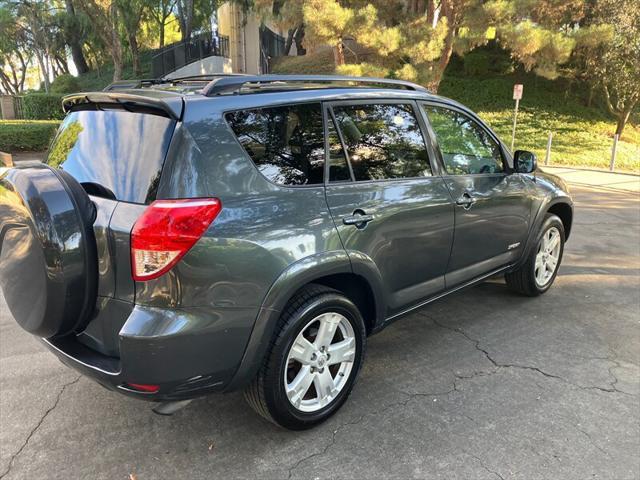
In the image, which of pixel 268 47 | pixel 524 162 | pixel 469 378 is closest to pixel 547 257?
pixel 524 162

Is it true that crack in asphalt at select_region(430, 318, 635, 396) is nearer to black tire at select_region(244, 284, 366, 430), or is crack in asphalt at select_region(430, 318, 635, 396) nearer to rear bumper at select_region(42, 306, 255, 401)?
black tire at select_region(244, 284, 366, 430)

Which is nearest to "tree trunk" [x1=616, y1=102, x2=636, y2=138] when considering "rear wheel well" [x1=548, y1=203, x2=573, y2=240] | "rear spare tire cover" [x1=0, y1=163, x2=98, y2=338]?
"rear wheel well" [x1=548, y1=203, x2=573, y2=240]

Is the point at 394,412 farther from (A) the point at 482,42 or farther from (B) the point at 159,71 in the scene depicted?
(B) the point at 159,71

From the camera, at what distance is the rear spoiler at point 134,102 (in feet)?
7.62

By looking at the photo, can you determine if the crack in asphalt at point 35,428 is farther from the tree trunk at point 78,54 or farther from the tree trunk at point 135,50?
the tree trunk at point 78,54

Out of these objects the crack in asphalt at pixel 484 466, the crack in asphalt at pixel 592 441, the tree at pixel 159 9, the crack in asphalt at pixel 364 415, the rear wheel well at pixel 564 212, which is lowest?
the crack in asphalt at pixel 364 415

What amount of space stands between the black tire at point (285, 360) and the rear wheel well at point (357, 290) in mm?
109

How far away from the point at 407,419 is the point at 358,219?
1160mm

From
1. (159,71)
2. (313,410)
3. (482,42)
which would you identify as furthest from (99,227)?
(159,71)

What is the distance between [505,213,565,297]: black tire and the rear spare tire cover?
3.50m

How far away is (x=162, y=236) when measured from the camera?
218cm

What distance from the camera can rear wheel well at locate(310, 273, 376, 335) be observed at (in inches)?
114

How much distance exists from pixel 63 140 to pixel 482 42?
44.5 feet

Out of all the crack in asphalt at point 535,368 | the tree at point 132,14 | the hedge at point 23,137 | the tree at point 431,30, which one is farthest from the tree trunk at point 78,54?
the crack in asphalt at point 535,368
